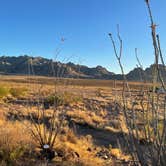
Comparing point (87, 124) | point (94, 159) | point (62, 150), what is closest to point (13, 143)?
point (62, 150)

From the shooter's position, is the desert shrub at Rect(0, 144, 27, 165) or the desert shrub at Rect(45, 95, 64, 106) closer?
the desert shrub at Rect(0, 144, 27, 165)

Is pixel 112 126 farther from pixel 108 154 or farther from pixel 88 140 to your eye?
pixel 108 154

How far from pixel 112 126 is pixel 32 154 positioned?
289 inches

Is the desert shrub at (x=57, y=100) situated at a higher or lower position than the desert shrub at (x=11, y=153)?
Answer: higher

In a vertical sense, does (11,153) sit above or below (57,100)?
below

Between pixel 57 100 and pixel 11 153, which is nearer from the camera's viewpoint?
pixel 11 153

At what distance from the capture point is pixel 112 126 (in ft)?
49.4

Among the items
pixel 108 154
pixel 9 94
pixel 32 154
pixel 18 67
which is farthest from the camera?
pixel 18 67

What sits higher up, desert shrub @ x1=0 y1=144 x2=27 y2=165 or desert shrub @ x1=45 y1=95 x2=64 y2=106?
desert shrub @ x1=45 y1=95 x2=64 y2=106

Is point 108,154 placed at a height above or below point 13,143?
below

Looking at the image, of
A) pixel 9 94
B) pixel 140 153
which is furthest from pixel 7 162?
pixel 9 94

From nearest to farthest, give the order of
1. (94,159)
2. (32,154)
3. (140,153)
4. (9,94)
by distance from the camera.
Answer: (140,153)
(32,154)
(94,159)
(9,94)

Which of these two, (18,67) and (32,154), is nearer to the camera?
(32,154)

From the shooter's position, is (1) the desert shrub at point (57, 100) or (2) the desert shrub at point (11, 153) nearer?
(2) the desert shrub at point (11, 153)
